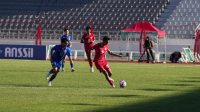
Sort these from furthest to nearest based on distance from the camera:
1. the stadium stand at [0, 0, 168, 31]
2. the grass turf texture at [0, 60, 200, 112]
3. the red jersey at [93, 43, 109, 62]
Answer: the stadium stand at [0, 0, 168, 31] → the red jersey at [93, 43, 109, 62] → the grass turf texture at [0, 60, 200, 112]

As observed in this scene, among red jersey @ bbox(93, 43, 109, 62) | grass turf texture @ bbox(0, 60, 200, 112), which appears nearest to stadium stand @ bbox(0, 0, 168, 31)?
red jersey @ bbox(93, 43, 109, 62)

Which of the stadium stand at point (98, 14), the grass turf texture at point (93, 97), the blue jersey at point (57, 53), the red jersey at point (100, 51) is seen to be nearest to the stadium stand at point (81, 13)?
the stadium stand at point (98, 14)

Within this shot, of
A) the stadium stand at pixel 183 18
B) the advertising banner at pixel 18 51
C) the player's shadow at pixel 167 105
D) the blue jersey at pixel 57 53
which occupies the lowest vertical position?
the player's shadow at pixel 167 105

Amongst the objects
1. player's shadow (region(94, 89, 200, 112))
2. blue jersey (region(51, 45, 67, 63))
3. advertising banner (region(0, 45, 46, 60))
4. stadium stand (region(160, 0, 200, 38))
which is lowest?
player's shadow (region(94, 89, 200, 112))

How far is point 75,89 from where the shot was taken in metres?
19.0

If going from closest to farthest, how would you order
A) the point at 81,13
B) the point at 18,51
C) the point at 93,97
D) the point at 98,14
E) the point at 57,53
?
the point at 93,97
the point at 57,53
the point at 18,51
the point at 98,14
the point at 81,13

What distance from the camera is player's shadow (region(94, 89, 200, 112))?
13.7m

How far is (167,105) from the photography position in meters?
14.7

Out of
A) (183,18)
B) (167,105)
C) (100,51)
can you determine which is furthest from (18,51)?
(167,105)

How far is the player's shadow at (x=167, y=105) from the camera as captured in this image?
13.7 metres

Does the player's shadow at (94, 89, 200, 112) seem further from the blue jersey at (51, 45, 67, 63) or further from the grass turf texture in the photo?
the blue jersey at (51, 45, 67, 63)

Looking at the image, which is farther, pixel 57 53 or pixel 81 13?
pixel 81 13

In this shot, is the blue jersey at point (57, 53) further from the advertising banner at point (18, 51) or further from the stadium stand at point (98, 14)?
the stadium stand at point (98, 14)

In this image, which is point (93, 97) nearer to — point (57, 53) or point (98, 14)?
point (57, 53)
